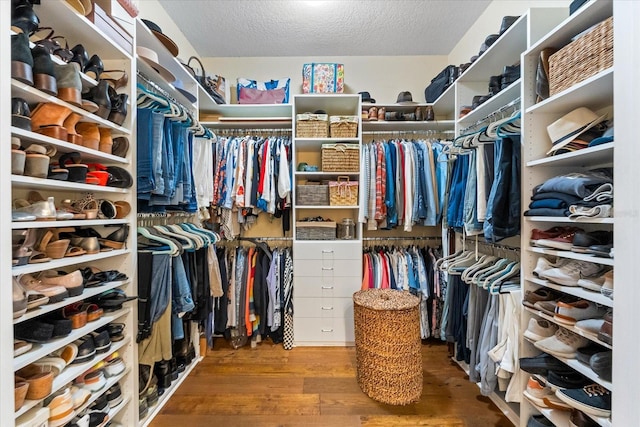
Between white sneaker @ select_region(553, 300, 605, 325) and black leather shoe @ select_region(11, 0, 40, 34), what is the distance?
2311mm

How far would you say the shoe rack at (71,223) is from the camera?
0.83 m

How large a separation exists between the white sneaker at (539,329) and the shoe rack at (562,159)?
43mm

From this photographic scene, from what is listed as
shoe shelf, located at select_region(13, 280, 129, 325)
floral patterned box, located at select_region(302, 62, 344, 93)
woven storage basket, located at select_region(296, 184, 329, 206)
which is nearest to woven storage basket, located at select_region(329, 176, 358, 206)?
woven storage basket, located at select_region(296, 184, 329, 206)

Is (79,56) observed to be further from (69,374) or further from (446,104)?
(446,104)

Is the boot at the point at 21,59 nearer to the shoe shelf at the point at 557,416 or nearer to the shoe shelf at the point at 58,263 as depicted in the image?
the shoe shelf at the point at 58,263

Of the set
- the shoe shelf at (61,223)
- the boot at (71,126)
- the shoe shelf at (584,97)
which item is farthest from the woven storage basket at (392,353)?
the boot at (71,126)

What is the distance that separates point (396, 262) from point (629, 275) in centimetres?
165

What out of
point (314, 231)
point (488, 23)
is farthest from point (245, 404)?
point (488, 23)

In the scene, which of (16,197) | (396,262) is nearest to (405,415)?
(396,262)

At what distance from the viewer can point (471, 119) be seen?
85.4 inches

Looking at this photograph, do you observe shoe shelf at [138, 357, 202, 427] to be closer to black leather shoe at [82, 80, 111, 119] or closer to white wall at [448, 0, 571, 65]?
black leather shoe at [82, 80, 111, 119]

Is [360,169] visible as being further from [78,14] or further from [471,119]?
[78,14]

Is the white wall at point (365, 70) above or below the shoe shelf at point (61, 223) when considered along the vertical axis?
above

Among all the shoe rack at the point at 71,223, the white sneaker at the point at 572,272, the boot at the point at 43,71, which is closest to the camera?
the shoe rack at the point at 71,223
